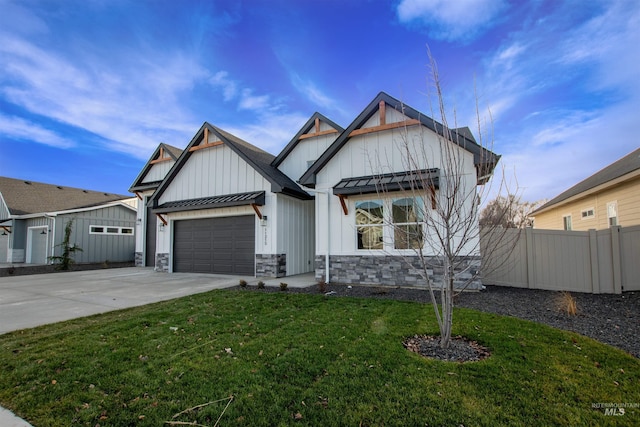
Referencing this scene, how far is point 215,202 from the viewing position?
11.4 metres

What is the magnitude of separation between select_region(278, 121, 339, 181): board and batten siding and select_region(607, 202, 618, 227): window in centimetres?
1104

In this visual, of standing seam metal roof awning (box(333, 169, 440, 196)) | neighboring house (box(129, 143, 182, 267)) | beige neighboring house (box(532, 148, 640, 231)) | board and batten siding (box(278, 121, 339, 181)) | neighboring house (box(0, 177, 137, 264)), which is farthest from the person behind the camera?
neighboring house (box(0, 177, 137, 264))

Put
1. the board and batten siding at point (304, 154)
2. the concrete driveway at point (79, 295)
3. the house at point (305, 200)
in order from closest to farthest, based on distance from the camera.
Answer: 1. the concrete driveway at point (79, 295)
2. the house at point (305, 200)
3. the board and batten siding at point (304, 154)

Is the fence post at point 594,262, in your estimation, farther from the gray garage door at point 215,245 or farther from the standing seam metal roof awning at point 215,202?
the gray garage door at point 215,245

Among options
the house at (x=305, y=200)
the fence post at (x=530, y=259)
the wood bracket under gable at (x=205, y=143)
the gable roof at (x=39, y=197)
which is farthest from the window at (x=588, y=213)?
the gable roof at (x=39, y=197)

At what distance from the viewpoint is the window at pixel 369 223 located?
906cm

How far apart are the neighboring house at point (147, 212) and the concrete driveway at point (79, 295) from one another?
612 centimetres

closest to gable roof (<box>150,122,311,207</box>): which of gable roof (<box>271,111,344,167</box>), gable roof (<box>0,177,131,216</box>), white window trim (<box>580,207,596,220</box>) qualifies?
gable roof (<box>271,111,344,167</box>)

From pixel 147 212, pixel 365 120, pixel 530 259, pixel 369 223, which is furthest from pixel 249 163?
pixel 530 259

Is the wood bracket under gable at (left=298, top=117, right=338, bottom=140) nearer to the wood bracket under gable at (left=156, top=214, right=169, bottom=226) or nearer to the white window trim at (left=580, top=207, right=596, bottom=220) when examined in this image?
the wood bracket under gable at (left=156, top=214, right=169, bottom=226)

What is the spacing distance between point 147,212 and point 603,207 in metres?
21.8

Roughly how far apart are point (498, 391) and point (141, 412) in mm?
3269

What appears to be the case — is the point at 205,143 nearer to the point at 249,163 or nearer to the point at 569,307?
the point at 249,163

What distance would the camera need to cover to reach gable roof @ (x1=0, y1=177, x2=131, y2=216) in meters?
19.7
